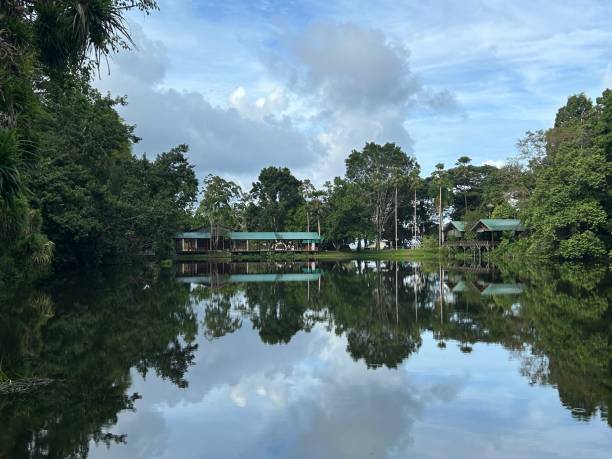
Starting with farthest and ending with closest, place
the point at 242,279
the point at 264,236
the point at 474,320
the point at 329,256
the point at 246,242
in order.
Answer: the point at 246,242
the point at 264,236
the point at 329,256
the point at 242,279
the point at 474,320

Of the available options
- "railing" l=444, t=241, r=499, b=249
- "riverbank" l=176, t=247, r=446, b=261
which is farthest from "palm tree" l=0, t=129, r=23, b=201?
"riverbank" l=176, t=247, r=446, b=261

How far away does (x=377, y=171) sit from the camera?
6894cm

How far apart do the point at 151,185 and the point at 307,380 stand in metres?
44.3

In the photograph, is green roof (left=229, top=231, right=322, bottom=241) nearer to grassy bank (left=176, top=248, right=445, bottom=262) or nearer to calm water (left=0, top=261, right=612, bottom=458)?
grassy bank (left=176, top=248, right=445, bottom=262)

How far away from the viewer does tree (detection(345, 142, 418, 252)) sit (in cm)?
6838

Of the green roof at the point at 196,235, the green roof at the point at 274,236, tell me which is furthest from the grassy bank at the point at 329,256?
the green roof at the point at 274,236

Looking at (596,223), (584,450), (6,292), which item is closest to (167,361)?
(584,450)

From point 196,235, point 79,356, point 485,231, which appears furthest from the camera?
point 196,235

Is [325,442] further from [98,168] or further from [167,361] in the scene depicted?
[98,168]

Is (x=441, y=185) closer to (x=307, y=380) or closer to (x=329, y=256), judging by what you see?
(x=329, y=256)

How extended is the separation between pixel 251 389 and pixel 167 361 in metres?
2.40

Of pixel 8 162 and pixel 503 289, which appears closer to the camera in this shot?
pixel 8 162

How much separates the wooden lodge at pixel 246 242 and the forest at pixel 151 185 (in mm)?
2158

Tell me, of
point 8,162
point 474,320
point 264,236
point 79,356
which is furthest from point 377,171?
point 8,162
